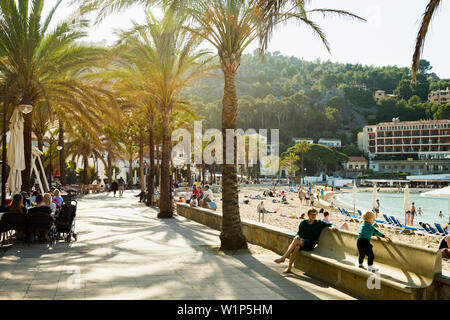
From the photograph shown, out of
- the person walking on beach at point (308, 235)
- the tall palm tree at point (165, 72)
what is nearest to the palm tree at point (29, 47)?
the tall palm tree at point (165, 72)

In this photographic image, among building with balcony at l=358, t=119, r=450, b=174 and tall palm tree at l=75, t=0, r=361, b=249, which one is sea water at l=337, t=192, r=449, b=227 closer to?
tall palm tree at l=75, t=0, r=361, b=249

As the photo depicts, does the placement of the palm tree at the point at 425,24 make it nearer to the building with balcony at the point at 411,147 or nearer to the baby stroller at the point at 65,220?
the baby stroller at the point at 65,220

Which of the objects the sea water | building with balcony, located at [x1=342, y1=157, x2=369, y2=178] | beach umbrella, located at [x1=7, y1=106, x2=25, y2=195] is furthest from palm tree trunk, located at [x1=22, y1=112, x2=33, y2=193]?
building with balcony, located at [x1=342, y1=157, x2=369, y2=178]

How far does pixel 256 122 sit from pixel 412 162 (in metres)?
47.6

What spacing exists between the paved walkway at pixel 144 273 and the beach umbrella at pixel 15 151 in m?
3.59

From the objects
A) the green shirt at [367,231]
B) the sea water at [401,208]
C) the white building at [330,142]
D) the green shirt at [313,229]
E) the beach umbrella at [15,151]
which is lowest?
the sea water at [401,208]

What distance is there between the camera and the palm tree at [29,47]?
13555 millimetres

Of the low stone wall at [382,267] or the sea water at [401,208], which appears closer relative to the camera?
the low stone wall at [382,267]

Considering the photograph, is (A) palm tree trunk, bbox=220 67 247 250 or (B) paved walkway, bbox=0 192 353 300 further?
(A) palm tree trunk, bbox=220 67 247 250

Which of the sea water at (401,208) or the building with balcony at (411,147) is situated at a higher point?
the building with balcony at (411,147)

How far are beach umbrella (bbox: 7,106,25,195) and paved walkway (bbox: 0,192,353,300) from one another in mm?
3590

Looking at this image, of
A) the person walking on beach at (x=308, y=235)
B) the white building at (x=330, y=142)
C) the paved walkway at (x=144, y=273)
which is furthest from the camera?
the white building at (x=330, y=142)

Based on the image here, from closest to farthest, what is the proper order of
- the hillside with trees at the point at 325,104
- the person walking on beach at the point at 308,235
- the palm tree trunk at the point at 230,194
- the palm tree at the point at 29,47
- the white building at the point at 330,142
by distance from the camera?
the person walking on beach at the point at 308,235 → the palm tree trunk at the point at 230,194 → the palm tree at the point at 29,47 → the hillside with trees at the point at 325,104 → the white building at the point at 330,142

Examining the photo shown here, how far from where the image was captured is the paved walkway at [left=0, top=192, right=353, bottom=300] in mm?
5715
